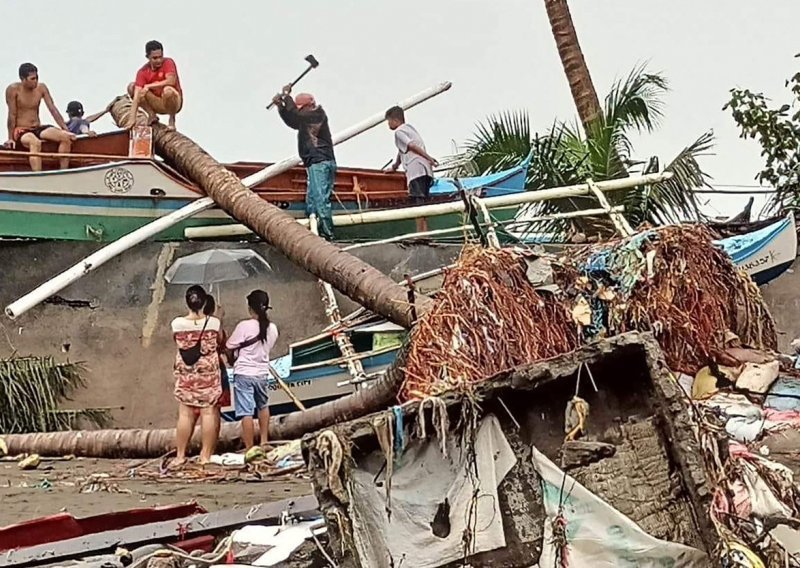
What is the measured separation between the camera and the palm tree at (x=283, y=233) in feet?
34.6

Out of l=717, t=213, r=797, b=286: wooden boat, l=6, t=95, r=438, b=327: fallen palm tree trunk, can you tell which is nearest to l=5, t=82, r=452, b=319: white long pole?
l=6, t=95, r=438, b=327: fallen palm tree trunk

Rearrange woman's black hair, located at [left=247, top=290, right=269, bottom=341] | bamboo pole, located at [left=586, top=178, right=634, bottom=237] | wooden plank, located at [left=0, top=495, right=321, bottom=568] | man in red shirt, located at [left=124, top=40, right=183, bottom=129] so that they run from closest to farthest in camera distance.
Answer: wooden plank, located at [left=0, top=495, right=321, bottom=568] → woman's black hair, located at [left=247, top=290, right=269, bottom=341] → bamboo pole, located at [left=586, top=178, right=634, bottom=237] → man in red shirt, located at [left=124, top=40, right=183, bottom=129]

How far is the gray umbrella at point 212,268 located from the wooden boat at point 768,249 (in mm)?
5732

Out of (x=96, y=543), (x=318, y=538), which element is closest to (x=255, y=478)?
(x=96, y=543)

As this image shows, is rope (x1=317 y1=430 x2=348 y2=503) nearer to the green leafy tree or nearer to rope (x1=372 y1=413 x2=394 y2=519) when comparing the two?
rope (x1=372 y1=413 x2=394 y2=519)

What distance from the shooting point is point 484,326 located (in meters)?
5.91

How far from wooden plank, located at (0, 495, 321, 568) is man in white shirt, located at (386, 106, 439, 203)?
26.2ft

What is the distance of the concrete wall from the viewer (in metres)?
12.8

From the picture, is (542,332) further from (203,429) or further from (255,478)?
(203,429)

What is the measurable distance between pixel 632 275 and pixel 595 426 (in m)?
1.70

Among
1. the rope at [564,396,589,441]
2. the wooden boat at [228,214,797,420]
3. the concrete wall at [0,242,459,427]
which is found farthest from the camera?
the concrete wall at [0,242,459,427]

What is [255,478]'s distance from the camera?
891 cm

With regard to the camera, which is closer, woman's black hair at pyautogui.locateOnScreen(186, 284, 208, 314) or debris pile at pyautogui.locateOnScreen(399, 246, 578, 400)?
debris pile at pyautogui.locateOnScreen(399, 246, 578, 400)

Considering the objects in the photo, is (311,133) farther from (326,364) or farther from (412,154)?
(326,364)
